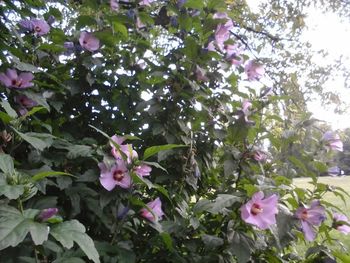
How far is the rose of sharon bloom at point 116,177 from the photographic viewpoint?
4.33ft


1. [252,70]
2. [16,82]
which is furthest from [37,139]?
[252,70]

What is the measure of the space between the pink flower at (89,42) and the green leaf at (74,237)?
1.11 metres

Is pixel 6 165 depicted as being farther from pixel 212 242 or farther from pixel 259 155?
pixel 259 155

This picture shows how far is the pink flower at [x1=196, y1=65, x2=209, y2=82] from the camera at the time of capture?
1.77 m

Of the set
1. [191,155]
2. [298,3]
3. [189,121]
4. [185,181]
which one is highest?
[298,3]

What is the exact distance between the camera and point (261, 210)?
1369 mm

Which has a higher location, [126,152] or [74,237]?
[126,152]

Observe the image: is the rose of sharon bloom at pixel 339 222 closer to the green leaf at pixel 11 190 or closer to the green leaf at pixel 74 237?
the green leaf at pixel 74 237

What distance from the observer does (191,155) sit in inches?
65.8

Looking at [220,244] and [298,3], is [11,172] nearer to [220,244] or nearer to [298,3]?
[220,244]

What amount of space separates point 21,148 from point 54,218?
799mm

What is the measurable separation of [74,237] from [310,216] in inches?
35.7

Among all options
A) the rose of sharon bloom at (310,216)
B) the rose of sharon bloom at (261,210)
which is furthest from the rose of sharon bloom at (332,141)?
the rose of sharon bloom at (261,210)

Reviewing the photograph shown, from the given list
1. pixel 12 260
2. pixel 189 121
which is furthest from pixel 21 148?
pixel 189 121
